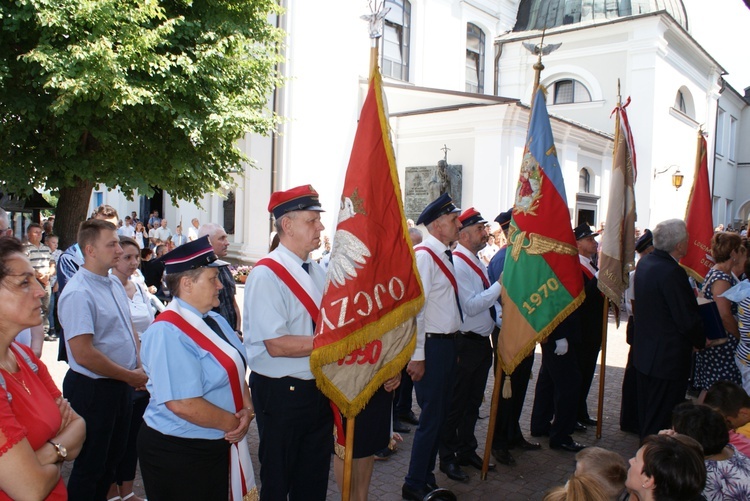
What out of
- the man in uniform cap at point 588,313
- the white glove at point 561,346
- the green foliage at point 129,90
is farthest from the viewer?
the green foliage at point 129,90

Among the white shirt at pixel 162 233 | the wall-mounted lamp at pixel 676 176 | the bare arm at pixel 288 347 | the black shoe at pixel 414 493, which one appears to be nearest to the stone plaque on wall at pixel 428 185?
the wall-mounted lamp at pixel 676 176

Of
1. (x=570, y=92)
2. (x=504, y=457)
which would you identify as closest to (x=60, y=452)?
(x=504, y=457)

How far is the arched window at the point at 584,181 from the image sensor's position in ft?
65.4

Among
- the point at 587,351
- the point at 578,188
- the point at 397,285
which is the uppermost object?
the point at 578,188

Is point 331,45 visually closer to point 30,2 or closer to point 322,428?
point 30,2

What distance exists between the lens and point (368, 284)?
336 cm

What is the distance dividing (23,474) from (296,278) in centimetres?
164

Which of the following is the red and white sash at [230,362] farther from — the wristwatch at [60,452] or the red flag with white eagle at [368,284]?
the wristwatch at [60,452]

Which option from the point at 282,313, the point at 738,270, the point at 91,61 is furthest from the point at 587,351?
the point at 91,61

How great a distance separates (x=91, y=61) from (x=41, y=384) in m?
8.87

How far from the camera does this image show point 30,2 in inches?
372

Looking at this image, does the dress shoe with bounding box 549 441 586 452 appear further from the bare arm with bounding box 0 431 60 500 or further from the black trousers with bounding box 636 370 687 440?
the bare arm with bounding box 0 431 60 500

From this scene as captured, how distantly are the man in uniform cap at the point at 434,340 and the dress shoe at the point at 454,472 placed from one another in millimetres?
361

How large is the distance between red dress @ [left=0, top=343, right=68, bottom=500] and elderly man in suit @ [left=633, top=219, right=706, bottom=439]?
14.4ft
